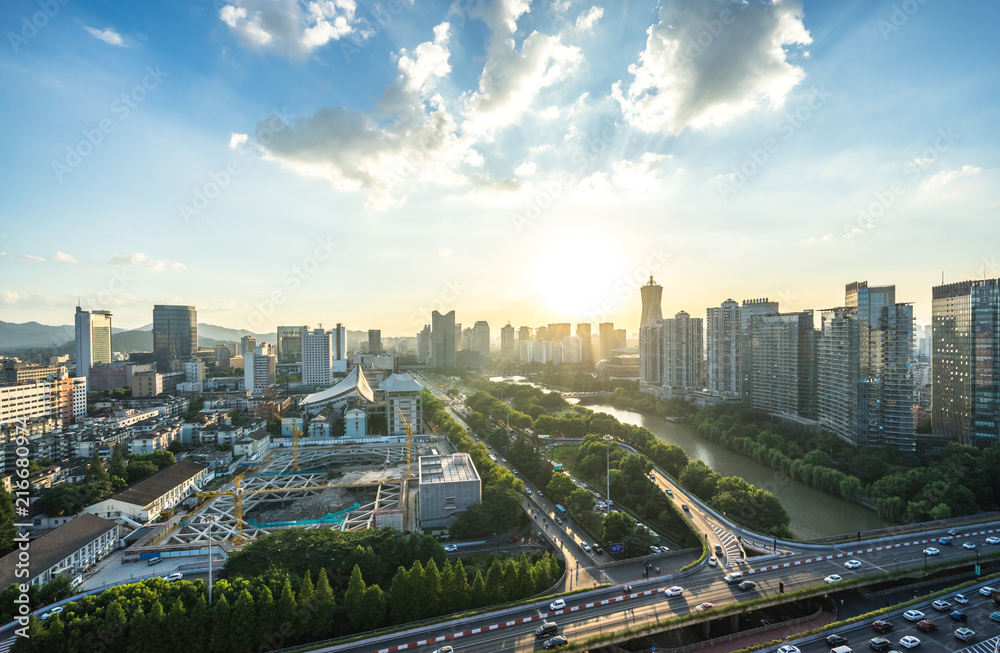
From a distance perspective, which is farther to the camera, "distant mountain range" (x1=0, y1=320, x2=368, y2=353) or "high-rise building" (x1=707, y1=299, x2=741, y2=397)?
"distant mountain range" (x1=0, y1=320, x2=368, y2=353)

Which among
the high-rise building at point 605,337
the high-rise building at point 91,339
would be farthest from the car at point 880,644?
the high-rise building at point 605,337

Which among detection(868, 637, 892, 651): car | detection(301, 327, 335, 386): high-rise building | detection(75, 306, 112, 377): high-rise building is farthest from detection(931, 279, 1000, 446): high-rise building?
detection(75, 306, 112, 377): high-rise building

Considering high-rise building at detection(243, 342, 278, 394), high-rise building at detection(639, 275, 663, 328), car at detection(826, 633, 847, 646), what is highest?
high-rise building at detection(639, 275, 663, 328)

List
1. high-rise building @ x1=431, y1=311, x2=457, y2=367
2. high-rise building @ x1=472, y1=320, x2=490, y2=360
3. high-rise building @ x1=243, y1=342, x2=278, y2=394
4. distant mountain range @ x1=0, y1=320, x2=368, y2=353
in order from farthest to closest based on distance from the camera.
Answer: high-rise building @ x1=472, y1=320, x2=490, y2=360 → distant mountain range @ x1=0, y1=320, x2=368, y2=353 → high-rise building @ x1=431, y1=311, x2=457, y2=367 → high-rise building @ x1=243, y1=342, x2=278, y2=394

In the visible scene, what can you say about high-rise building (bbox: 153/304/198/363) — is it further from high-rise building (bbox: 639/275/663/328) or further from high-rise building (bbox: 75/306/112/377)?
high-rise building (bbox: 639/275/663/328)

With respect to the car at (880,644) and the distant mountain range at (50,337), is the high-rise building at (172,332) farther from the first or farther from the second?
the car at (880,644)

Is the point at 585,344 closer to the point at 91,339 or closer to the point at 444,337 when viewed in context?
the point at 444,337
